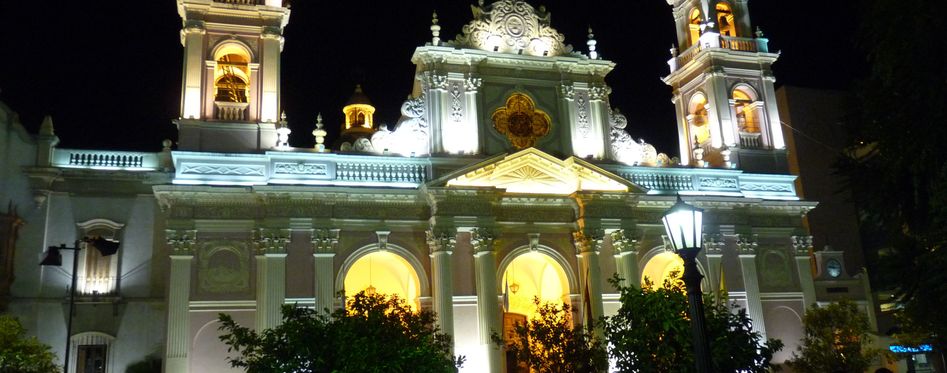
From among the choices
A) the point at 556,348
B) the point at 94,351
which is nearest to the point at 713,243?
the point at 556,348

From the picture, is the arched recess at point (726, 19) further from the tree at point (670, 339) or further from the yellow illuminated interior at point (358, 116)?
the tree at point (670, 339)

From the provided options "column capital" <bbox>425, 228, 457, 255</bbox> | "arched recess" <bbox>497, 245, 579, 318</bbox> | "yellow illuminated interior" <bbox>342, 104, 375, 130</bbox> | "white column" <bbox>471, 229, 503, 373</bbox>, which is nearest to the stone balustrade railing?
"column capital" <bbox>425, 228, 457, 255</bbox>

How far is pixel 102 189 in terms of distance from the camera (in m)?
32.2

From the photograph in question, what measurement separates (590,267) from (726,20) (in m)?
14.1

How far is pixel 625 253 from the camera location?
31.2 m

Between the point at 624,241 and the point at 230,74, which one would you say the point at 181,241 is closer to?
the point at 230,74

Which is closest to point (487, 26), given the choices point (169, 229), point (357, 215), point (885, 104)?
point (357, 215)

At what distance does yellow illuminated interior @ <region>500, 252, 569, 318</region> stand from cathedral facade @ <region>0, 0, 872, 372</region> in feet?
0.32

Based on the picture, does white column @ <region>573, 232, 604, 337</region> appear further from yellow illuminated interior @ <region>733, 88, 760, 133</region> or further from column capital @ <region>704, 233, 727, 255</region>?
yellow illuminated interior @ <region>733, 88, 760, 133</region>

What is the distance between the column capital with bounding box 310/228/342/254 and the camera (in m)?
28.8

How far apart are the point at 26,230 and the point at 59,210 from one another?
127cm

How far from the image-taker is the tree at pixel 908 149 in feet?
45.8

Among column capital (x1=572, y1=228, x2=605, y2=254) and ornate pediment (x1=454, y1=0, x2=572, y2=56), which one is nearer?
column capital (x1=572, y1=228, x2=605, y2=254)

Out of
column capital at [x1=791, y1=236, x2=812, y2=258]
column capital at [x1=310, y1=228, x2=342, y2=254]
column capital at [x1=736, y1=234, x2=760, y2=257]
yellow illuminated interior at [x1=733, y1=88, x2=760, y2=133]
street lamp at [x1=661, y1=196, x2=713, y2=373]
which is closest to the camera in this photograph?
street lamp at [x1=661, y1=196, x2=713, y2=373]
